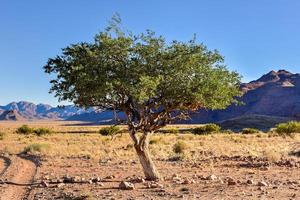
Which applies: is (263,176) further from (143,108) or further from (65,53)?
(65,53)

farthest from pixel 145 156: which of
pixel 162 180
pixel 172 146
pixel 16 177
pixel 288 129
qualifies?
pixel 288 129

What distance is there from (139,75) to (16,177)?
824 cm

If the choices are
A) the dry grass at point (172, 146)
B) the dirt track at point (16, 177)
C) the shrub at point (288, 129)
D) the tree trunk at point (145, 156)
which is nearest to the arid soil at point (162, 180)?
the dirt track at point (16, 177)

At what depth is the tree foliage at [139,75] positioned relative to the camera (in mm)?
16484

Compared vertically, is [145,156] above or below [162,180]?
above

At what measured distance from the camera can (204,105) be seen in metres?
17.9

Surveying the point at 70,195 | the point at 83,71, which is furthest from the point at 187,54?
the point at 70,195

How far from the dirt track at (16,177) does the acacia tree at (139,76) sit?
363 cm

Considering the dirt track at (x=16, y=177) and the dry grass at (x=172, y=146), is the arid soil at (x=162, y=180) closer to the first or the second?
the dirt track at (x=16, y=177)

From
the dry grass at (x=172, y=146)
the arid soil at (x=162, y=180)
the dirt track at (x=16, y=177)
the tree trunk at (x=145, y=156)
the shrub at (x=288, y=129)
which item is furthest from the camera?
the shrub at (x=288, y=129)

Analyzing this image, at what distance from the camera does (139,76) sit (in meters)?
16.5

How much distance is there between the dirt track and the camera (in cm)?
1615

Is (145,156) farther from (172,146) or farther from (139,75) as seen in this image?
(172,146)

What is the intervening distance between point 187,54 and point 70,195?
6080mm
